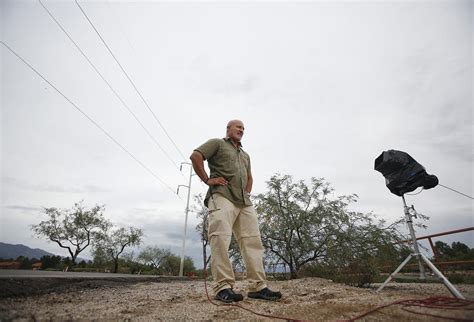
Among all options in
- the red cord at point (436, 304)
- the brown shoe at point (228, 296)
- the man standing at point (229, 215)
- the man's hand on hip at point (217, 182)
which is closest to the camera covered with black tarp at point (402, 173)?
the red cord at point (436, 304)

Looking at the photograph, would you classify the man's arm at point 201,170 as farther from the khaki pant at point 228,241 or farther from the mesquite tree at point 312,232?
the mesquite tree at point 312,232

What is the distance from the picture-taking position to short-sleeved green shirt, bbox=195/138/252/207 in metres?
2.88

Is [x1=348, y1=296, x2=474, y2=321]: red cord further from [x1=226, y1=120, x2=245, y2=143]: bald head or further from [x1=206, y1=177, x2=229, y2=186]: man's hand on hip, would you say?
[x1=226, y1=120, x2=245, y2=143]: bald head

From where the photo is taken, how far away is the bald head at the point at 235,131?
331cm

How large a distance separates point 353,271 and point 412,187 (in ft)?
13.6

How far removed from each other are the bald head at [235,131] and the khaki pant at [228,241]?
0.92 meters

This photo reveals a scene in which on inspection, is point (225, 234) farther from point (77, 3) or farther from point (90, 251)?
point (90, 251)

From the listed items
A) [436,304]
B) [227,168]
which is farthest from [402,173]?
[227,168]

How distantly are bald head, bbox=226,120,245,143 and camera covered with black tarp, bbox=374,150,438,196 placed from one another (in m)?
1.92

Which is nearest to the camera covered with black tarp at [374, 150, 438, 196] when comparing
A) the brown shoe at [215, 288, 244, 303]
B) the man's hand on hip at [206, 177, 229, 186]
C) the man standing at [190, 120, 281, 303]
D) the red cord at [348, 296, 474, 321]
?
the red cord at [348, 296, 474, 321]

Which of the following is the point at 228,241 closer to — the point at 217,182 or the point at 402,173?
the point at 217,182

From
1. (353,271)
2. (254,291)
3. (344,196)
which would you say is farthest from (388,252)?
(254,291)

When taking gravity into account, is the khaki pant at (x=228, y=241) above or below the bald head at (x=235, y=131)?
below

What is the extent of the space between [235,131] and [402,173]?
2212 millimetres
